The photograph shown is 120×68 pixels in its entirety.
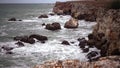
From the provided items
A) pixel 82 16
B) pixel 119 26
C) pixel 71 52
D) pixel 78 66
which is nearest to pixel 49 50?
pixel 71 52

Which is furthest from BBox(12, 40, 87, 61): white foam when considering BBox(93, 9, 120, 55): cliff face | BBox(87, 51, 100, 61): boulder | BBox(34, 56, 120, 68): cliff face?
BBox(34, 56, 120, 68): cliff face

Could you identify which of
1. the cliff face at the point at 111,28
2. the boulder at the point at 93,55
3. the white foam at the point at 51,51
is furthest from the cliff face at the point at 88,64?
the boulder at the point at 93,55

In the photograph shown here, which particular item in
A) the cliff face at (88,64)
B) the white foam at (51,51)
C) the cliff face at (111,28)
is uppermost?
the cliff face at (88,64)

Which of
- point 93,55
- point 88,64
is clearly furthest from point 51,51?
point 88,64

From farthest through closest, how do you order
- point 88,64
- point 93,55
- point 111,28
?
point 111,28 < point 93,55 < point 88,64

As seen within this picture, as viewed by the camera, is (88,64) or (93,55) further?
(93,55)

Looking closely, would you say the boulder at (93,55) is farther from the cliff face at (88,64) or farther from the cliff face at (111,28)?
the cliff face at (88,64)

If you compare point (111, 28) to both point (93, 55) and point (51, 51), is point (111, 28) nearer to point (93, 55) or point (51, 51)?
point (93, 55)

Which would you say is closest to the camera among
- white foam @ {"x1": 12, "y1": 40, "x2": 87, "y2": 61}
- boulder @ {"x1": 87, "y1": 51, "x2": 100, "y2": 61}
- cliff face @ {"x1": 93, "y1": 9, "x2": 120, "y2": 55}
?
cliff face @ {"x1": 93, "y1": 9, "x2": 120, "y2": 55}

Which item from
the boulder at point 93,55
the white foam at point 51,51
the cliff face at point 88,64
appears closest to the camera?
the cliff face at point 88,64

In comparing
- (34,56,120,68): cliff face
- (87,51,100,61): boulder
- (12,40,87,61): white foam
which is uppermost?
(34,56,120,68): cliff face

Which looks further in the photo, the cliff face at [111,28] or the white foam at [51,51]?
the white foam at [51,51]

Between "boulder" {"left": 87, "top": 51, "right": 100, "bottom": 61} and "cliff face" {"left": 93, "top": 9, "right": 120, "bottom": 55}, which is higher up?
"cliff face" {"left": 93, "top": 9, "right": 120, "bottom": 55}

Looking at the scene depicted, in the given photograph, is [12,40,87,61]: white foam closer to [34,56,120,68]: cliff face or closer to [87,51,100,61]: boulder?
[87,51,100,61]: boulder
